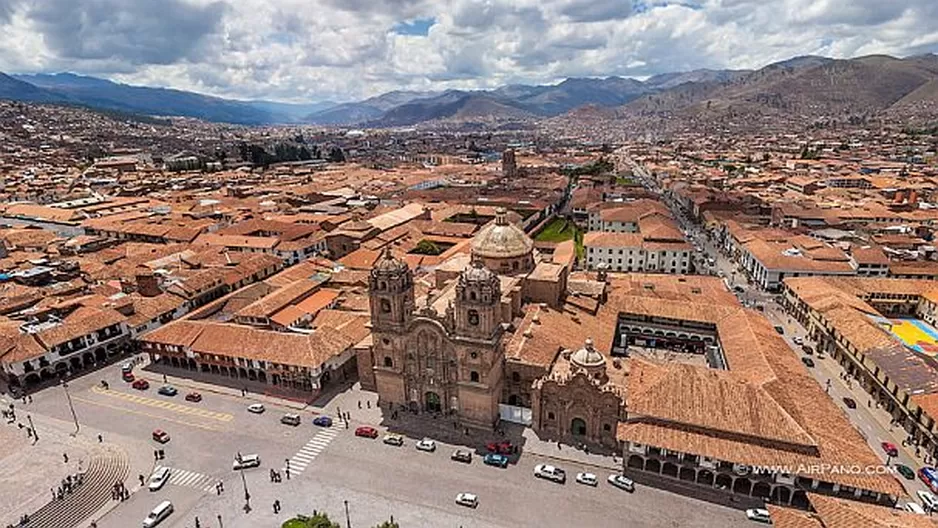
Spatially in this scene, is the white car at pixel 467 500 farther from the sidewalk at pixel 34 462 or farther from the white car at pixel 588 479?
the sidewalk at pixel 34 462

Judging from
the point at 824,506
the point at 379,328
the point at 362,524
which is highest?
the point at 379,328

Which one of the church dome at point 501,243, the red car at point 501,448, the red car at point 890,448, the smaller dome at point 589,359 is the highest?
the church dome at point 501,243

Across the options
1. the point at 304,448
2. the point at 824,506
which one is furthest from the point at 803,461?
the point at 304,448

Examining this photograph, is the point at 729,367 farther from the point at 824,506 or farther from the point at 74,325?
the point at 74,325

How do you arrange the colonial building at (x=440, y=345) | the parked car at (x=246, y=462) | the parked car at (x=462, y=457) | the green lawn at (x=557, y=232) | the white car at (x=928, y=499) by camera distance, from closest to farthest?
the white car at (x=928, y=499), the parked car at (x=246, y=462), the parked car at (x=462, y=457), the colonial building at (x=440, y=345), the green lawn at (x=557, y=232)

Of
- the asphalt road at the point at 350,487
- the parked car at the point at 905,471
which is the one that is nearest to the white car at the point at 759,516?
the asphalt road at the point at 350,487

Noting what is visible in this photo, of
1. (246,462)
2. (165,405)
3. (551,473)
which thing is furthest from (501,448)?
(165,405)

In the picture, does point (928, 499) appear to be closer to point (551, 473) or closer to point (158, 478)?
point (551, 473)
